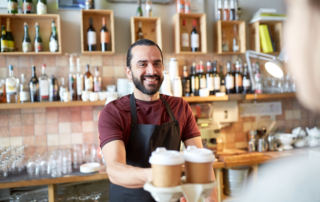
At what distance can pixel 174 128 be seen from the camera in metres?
1.71

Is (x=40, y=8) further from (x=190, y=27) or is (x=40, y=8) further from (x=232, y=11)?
(x=232, y=11)

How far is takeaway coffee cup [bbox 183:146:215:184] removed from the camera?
34.3 inches

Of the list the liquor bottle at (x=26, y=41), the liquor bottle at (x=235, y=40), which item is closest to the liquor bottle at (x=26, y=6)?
the liquor bottle at (x=26, y=41)

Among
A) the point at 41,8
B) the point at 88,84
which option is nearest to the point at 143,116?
the point at 88,84

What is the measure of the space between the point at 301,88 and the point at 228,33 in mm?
2961

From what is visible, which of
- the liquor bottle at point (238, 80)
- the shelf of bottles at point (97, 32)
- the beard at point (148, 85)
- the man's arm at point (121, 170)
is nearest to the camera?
the man's arm at point (121, 170)

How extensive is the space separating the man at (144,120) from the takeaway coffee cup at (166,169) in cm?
72

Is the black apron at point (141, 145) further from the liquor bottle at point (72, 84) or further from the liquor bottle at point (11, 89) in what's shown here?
the liquor bottle at point (11, 89)

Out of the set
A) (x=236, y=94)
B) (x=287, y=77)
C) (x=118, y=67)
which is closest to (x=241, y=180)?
(x=236, y=94)

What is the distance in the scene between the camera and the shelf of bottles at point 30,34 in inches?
101

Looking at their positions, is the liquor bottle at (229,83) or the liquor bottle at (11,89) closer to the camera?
the liquor bottle at (11,89)

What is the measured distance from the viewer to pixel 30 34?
8.96 feet

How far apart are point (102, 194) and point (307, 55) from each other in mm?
2431

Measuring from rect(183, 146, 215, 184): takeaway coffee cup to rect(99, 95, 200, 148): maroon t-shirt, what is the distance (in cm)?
69
